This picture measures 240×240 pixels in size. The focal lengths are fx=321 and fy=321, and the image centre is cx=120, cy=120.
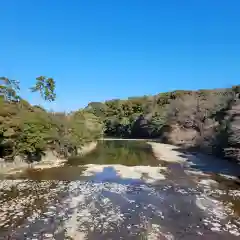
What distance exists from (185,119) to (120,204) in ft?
127

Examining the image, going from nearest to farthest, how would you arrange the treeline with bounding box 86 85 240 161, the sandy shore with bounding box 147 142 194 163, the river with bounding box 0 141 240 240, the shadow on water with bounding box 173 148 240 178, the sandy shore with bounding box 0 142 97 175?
the river with bounding box 0 141 240 240, the sandy shore with bounding box 0 142 97 175, the shadow on water with bounding box 173 148 240 178, the treeline with bounding box 86 85 240 161, the sandy shore with bounding box 147 142 194 163

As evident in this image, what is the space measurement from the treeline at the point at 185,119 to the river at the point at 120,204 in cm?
636

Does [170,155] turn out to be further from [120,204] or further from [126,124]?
[126,124]

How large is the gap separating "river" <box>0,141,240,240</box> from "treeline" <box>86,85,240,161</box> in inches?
251

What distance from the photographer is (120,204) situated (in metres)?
16.0

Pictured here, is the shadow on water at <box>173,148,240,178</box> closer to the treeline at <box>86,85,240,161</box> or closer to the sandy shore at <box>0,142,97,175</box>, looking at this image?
the treeline at <box>86,85,240,161</box>

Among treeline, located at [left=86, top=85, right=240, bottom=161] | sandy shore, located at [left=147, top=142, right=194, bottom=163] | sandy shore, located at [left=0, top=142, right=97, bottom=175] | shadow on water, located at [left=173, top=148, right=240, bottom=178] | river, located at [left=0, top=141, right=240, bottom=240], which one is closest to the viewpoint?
river, located at [left=0, top=141, right=240, bottom=240]

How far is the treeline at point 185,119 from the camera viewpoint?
31987 mm

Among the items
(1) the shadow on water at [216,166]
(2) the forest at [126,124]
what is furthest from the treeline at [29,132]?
(1) the shadow on water at [216,166]

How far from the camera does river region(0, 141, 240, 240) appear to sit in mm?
12078

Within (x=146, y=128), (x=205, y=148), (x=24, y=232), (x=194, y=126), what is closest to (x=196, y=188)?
(x=24, y=232)

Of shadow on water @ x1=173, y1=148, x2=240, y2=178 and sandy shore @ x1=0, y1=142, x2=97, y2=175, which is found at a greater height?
sandy shore @ x1=0, y1=142, x2=97, y2=175

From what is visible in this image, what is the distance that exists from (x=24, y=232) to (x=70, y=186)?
26.7 feet

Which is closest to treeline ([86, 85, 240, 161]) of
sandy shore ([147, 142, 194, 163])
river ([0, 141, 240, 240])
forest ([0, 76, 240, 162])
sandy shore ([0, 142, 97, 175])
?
forest ([0, 76, 240, 162])
